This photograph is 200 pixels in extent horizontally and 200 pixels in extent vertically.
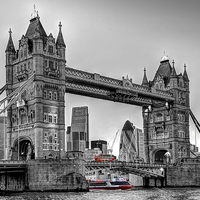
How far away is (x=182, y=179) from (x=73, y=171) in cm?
4749

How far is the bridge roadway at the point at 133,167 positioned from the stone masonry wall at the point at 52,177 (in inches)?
651

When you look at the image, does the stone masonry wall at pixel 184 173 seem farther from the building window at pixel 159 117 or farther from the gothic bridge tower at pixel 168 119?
the building window at pixel 159 117

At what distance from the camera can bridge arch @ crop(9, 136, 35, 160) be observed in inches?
4385

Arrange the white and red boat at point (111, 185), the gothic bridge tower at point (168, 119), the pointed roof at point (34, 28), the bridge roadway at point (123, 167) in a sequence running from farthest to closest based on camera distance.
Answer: the gothic bridge tower at point (168, 119) → the white and red boat at point (111, 185) → the pointed roof at point (34, 28) → the bridge roadway at point (123, 167)

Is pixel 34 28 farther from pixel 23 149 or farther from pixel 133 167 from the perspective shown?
pixel 133 167

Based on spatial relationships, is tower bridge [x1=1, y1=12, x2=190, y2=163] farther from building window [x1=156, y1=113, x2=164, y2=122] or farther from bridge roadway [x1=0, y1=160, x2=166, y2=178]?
building window [x1=156, y1=113, x2=164, y2=122]

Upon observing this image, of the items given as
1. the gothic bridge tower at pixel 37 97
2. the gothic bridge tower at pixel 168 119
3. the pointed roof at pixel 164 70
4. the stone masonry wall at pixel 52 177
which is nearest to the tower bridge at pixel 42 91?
the gothic bridge tower at pixel 37 97

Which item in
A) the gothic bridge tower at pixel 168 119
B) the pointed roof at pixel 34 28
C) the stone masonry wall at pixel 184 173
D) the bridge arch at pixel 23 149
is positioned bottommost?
the stone masonry wall at pixel 184 173

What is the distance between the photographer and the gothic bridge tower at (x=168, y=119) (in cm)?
14700

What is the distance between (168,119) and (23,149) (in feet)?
170

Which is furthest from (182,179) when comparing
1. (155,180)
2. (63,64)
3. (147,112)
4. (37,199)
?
(37,199)

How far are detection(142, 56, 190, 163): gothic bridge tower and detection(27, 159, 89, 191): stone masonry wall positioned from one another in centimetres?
5022

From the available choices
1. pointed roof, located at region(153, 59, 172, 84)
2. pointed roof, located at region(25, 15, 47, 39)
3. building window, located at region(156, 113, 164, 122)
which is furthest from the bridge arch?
pointed roof, located at region(153, 59, 172, 84)

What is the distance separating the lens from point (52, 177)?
336 ft
